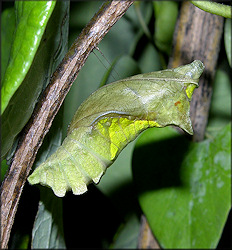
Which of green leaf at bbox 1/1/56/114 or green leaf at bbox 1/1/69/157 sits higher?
green leaf at bbox 1/1/56/114

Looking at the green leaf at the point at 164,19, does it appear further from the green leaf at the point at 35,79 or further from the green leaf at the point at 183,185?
the green leaf at the point at 35,79

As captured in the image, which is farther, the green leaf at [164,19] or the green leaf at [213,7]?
the green leaf at [164,19]

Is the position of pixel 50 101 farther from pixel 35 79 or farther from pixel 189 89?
pixel 189 89

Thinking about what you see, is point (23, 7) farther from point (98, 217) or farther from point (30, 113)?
point (98, 217)

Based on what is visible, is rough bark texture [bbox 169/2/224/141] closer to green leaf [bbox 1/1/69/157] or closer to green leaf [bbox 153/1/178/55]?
green leaf [bbox 153/1/178/55]

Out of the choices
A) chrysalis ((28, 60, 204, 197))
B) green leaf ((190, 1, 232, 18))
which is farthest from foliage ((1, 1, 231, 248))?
green leaf ((190, 1, 232, 18))

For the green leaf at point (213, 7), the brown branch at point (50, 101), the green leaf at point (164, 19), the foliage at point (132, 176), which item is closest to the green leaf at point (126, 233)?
the foliage at point (132, 176)
